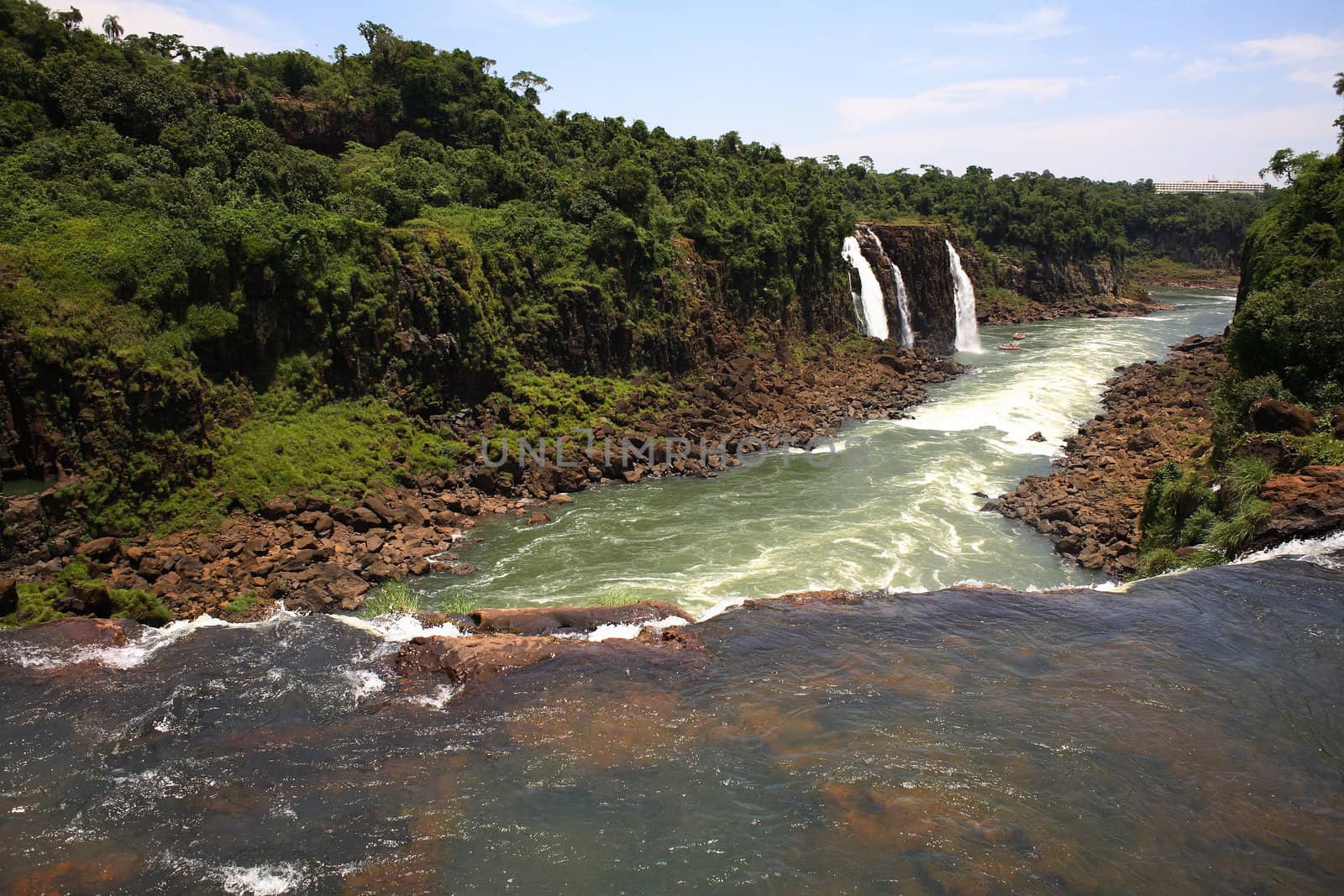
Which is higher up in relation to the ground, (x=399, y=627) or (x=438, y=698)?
(x=399, y=627)

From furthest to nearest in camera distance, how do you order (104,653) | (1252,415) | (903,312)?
(903,312) < (1252,415) < (104,653)

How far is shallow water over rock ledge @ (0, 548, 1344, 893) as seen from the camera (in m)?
9.14

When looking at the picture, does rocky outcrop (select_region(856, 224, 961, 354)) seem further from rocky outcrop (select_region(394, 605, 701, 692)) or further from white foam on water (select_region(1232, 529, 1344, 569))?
rocky outcrop (select_region(394, 605, 701, 692))

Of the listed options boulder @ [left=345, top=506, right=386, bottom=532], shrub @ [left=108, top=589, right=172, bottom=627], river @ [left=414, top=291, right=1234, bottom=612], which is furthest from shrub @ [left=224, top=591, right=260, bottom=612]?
boulder @ [left=345, top=506, right=386, bottom=532]

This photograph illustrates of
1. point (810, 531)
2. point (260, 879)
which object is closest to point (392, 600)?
point (260, 879)

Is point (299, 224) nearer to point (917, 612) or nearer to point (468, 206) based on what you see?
point (468, 206)

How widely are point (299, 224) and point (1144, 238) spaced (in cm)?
13256

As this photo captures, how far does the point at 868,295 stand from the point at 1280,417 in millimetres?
37085

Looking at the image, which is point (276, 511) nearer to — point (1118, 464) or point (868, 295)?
point (1118, 464)

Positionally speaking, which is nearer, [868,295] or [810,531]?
[810,531]

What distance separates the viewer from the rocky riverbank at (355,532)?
63.2ft

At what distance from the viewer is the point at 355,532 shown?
2392cm

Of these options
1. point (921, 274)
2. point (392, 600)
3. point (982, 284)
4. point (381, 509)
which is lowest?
point (392, 600)

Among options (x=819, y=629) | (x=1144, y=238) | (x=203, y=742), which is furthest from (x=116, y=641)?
(x=1144, y=238)
